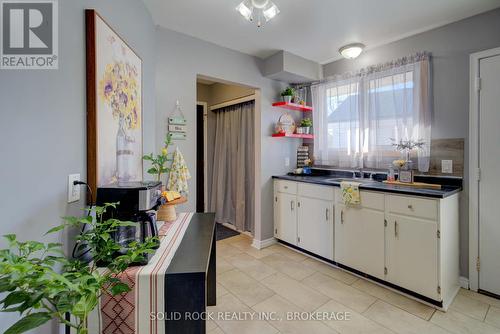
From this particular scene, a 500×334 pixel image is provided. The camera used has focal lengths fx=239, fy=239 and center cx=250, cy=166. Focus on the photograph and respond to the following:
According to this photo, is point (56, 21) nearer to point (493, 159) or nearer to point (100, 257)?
point (100, 257)

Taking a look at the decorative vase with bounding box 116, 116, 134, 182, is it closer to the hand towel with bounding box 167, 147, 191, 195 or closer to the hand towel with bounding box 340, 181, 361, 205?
the hand towel with bounding box 167, 147, 191, 195

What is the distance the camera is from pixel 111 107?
53.3 inches

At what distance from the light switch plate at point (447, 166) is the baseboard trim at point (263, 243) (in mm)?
2069

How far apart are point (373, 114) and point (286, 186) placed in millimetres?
1310

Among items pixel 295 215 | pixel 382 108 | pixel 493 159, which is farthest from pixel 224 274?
pixel 493 159

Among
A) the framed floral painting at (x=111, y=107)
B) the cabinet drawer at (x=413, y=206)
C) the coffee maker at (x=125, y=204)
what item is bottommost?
the cabinet drawer at (x=413, y=206)

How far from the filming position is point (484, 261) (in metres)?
2.08

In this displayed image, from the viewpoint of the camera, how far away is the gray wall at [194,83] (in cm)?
232

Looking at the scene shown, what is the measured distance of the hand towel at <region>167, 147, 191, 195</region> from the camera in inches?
86.1

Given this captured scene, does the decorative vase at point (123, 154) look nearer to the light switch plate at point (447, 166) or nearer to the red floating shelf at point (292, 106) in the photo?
the red floating shelf at point (292, 106)

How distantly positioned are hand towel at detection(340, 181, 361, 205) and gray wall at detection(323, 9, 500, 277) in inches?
36.1

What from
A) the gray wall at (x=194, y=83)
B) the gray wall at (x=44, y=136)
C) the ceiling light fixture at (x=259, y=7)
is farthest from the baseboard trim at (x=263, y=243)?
the ceiling light fixture at (x=259, y=7)

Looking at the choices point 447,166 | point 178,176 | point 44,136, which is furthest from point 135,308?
point 447,166

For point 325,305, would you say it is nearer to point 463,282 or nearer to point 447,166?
point 463,282
